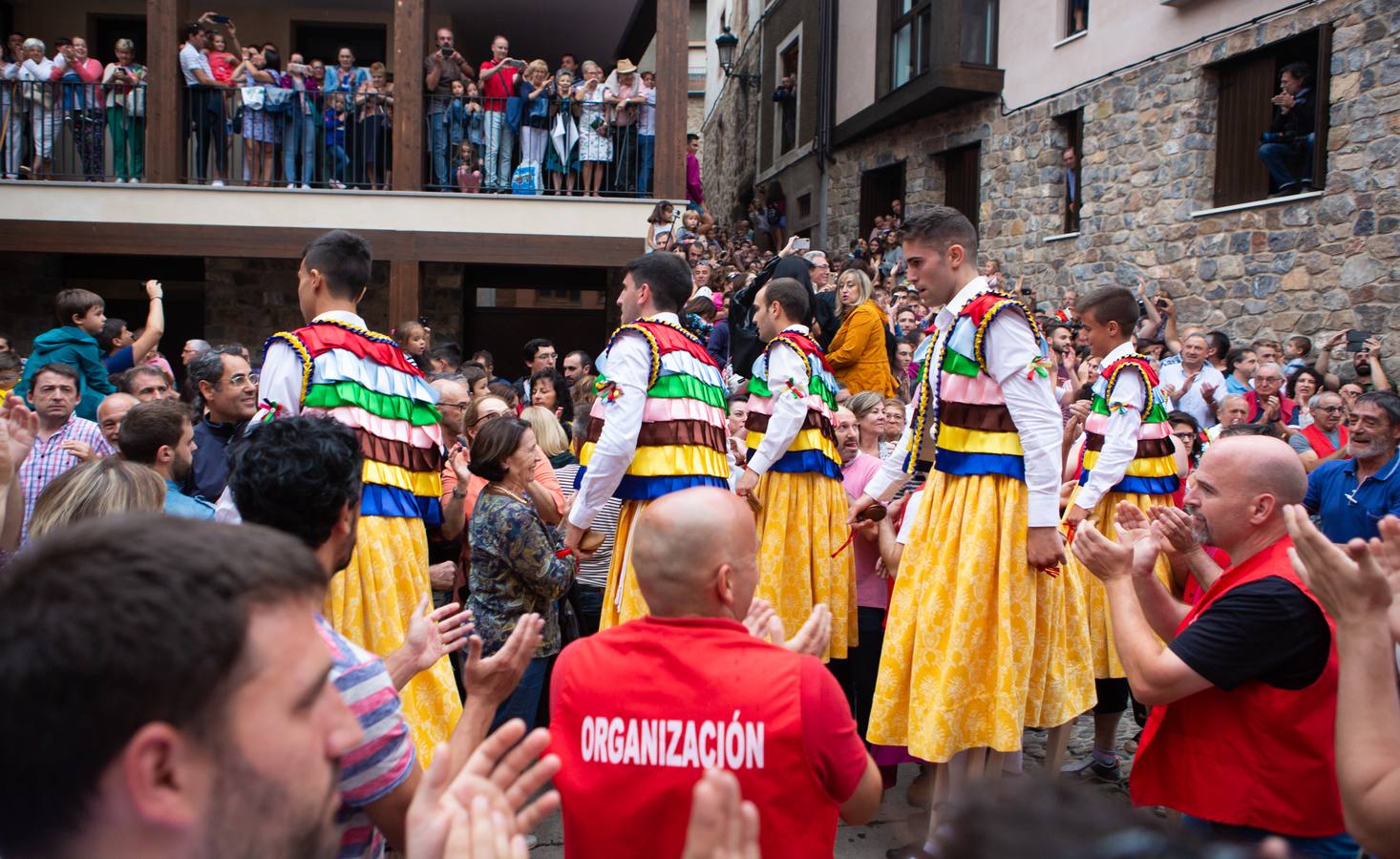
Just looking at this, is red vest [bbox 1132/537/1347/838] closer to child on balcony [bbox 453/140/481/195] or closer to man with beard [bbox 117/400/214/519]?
man with beard [bbox 117/400/214/519]

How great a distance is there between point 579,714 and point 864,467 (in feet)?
12.1

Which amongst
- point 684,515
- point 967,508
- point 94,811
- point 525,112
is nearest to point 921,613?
point 967,508

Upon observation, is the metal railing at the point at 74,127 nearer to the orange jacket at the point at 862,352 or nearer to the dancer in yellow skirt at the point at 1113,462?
the orange jacket at the point at 862,352

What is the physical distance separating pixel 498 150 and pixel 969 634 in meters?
9.94

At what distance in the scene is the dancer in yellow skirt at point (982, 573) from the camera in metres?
3.82

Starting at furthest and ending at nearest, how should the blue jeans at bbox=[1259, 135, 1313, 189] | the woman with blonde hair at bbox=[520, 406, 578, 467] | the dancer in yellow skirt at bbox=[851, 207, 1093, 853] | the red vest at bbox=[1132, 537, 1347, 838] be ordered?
the blue jeans at bbox=[1259, 135, 1313, 189]
the woman with blonde hair at bbox=[520, 406, 578, 467]
the dancer in yellow skirt at bbox=[851, 207, 1093, 853]
the red vest at bbox=[1132, 537, 1347, 838]

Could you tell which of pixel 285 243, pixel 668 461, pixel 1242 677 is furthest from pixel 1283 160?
pixel 285 243

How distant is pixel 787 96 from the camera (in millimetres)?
22328

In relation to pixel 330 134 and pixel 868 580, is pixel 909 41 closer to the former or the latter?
pixel 330 134

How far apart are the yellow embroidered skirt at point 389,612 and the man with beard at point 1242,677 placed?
7.24 feet

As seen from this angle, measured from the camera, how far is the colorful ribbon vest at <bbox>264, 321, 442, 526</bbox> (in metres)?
3.79

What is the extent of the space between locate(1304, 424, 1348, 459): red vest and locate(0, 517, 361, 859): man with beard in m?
7.46

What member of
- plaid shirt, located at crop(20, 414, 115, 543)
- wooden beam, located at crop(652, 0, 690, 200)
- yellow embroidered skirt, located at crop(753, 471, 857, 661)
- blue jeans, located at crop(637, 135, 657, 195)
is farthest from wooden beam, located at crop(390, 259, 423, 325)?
yellow embroidered skirt, located at crop(753, 471, 857, 661)

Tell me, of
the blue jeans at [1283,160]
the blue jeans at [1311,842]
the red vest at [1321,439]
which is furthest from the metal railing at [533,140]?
the blue jeans at [1311,842]
